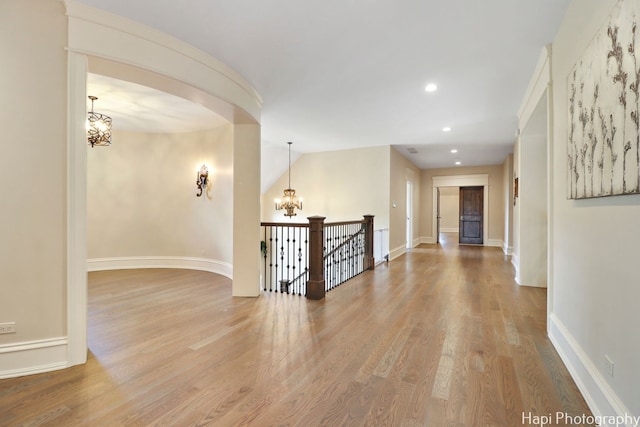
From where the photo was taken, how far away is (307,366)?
222cm

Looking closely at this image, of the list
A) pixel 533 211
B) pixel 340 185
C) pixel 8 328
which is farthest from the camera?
pixel 340 185

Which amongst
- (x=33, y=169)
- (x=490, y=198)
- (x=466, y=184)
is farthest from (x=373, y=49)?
(x=490, y=198)

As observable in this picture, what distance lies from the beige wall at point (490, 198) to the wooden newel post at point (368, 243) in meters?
5.47

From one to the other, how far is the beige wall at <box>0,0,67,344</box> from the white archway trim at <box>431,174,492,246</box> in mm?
10314

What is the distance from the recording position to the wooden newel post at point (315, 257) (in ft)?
13.2

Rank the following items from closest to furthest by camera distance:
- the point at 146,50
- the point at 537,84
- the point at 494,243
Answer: the point at 146,50, the point at 537,84, the point at 494,243

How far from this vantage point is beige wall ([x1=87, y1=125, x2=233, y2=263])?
228 inches

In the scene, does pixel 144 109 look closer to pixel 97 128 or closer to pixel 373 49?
pixel 97 128

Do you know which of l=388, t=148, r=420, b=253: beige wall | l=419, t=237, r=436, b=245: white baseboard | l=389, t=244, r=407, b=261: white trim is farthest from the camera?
l=419, t=237, r=436, b=245: white baseboard

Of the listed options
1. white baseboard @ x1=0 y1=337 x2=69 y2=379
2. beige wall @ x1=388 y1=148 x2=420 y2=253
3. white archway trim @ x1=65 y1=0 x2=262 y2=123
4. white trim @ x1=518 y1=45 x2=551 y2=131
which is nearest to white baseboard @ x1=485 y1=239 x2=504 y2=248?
beige wall @ x1=388 y1=148 x2=420 y2=253

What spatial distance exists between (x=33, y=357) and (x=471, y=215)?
37.1ft

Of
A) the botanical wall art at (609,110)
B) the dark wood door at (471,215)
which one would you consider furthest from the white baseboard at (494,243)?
the botanical wall art at (609,110)

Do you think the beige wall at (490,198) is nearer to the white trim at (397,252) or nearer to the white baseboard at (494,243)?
the white baseboard at (494,243)

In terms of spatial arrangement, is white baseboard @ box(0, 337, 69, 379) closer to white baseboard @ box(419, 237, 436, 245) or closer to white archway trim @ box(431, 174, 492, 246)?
white baseboard @ box(419, 237, 436, 245)
